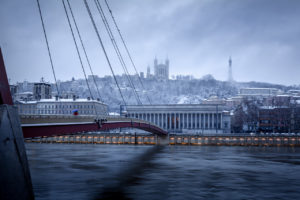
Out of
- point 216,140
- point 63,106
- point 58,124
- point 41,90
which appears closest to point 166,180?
point 58,124

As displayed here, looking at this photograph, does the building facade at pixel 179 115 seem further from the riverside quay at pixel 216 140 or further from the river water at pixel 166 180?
the river water at pixel 166 180

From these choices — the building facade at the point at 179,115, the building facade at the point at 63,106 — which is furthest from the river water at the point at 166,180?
the building facade at the point at 179,115

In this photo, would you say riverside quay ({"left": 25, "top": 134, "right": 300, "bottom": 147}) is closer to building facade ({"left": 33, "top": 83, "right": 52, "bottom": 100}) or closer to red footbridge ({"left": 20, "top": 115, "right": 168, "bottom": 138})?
red footbridge ({"left": 20, "top": 115, "right": 168, "bottom": 138})

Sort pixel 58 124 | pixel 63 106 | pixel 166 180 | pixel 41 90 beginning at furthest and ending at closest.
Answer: pixel 41 90 < pixel 63 106 < pixel 166 180 < pixel 58 124

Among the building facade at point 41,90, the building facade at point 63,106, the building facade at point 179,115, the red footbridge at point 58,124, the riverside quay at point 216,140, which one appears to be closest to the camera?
the red footbridge at point 58,124

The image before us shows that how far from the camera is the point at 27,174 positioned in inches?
429

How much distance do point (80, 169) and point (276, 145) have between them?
56.2 m

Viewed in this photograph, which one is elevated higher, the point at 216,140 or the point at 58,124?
the point at 58,124

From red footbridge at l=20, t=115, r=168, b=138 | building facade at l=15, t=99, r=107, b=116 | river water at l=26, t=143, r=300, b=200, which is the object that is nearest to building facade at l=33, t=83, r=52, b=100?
building facade at l=15, t=99, r=107, b=116

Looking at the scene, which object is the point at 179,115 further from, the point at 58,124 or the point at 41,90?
the point at 58,124

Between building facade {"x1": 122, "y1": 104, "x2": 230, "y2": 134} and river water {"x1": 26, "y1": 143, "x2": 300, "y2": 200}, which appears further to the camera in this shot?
building facade {"x1": 122, "y1": 104, "x2": 230, "y2": 134}

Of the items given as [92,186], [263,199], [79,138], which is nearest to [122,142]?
[79,138]

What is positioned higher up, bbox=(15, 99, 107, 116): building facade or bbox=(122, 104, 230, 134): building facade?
bbox=(15, 99, 107, 116): building facade

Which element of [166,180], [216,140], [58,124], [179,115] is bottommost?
[179,115]
